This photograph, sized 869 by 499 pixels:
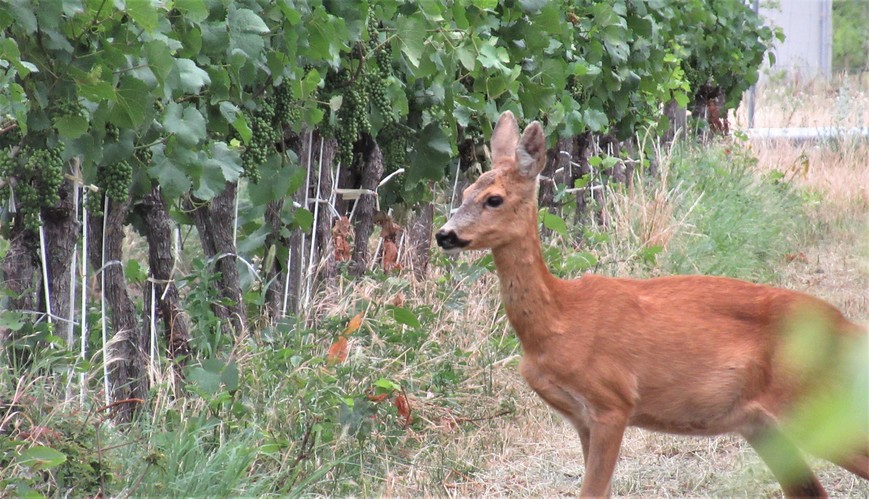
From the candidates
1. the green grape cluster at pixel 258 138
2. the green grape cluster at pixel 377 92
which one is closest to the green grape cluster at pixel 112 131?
the green grape cluster at pixel 258 138

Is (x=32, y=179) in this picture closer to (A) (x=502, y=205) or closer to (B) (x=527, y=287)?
(A) (x=502, y=205)

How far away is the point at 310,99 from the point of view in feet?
16.1

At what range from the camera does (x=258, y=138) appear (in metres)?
4.67

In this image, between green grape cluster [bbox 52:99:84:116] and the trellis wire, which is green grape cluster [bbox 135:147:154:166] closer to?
the trellis wire

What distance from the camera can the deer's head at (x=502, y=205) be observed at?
166 inches

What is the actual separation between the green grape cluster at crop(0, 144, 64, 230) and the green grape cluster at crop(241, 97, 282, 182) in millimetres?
788

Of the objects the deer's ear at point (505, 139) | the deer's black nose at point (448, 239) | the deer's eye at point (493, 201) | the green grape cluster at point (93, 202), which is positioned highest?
the deer's ear at point (505, 139)

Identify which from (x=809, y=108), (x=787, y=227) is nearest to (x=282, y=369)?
(x=787, y=227)

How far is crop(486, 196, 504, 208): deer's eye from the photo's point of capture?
430 centimetres

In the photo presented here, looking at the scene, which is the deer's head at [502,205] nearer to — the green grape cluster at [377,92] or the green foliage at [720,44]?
the green grape cluster at [377,92]

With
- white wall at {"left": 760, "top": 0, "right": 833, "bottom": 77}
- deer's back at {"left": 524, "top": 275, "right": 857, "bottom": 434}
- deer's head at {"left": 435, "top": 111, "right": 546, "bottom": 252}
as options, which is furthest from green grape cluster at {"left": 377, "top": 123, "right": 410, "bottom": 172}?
white wall at {"left": 760, "top": 0, "right": 833, "bottom": 77}

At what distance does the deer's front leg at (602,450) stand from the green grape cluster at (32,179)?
80.9 inches

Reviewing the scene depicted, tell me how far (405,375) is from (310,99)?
4.33 ft

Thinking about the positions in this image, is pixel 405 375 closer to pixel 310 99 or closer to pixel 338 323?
pixel 338 323
